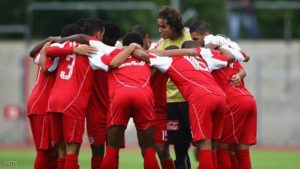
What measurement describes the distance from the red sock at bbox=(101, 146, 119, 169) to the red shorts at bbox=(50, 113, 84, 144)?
0.52m

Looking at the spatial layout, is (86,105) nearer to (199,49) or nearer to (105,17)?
(199,49)

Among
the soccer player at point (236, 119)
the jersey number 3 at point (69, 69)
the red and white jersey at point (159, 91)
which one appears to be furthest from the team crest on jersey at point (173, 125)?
the jersey number 3 at point (69, 69)

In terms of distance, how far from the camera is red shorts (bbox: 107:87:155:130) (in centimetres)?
1291

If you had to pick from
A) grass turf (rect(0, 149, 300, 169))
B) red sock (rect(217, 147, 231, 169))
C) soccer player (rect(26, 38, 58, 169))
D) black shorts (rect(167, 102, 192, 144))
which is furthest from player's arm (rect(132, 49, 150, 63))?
grass turf (rect(0, 149, 300, 169))

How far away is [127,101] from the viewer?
508 inches

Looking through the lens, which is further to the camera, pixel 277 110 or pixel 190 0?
pixel 190 0

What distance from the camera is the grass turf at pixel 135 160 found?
18.8 metres

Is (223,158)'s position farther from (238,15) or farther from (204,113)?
(238,15)

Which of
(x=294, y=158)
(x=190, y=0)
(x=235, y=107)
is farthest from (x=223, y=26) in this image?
(x=235, y=107)

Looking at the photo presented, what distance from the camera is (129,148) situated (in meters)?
27.0

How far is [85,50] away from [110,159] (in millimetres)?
1573

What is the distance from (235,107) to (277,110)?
15.4m

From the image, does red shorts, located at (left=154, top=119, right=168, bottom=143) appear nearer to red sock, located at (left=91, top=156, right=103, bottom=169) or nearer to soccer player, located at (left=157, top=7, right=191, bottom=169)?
soccer player, located at (left=157, top=7, right=191, bottom=169)

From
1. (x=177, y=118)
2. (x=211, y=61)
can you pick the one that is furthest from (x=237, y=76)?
(x=177, y=118)
